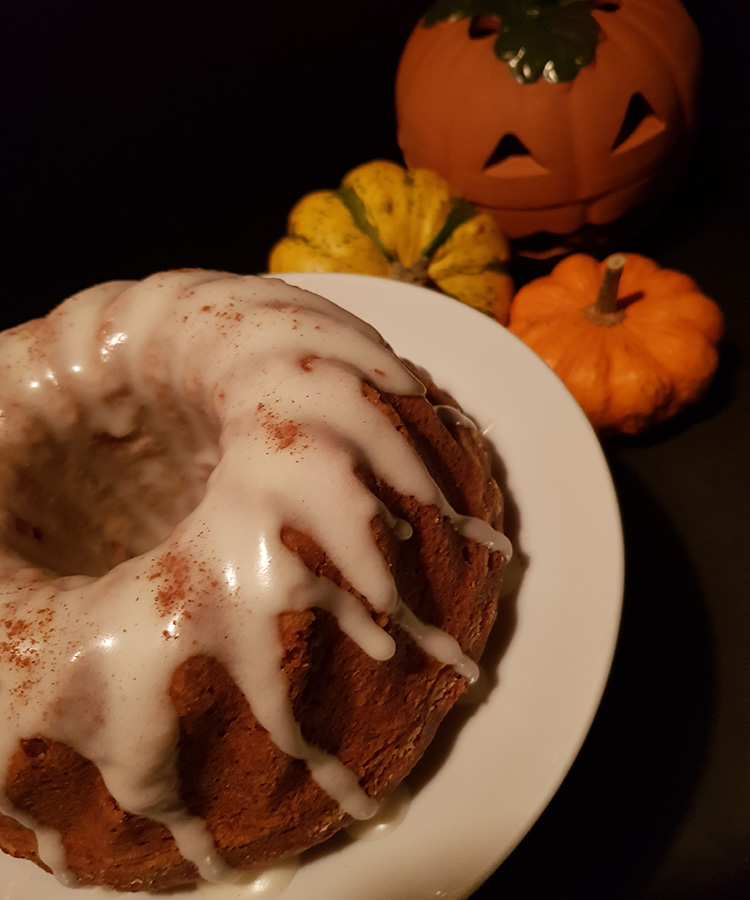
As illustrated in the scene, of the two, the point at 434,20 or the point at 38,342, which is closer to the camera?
the point at 38,342

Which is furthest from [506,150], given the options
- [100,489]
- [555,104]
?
[100,489]

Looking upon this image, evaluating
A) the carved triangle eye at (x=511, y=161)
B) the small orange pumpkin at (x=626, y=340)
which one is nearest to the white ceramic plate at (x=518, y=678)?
the small orange pumpkin at (x=626, y=340)

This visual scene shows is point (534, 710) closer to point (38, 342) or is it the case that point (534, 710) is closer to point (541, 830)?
point (541, 830)

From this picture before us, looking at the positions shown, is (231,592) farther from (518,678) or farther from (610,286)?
(610,286)

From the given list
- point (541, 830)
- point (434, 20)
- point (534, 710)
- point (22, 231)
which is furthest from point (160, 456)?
point (434, 20)

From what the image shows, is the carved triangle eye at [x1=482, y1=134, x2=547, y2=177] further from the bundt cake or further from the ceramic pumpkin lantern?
the bundt cake

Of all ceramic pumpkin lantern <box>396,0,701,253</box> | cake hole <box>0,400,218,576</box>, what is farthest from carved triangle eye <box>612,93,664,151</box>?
cake hole <box>0,400,218,576</box>
